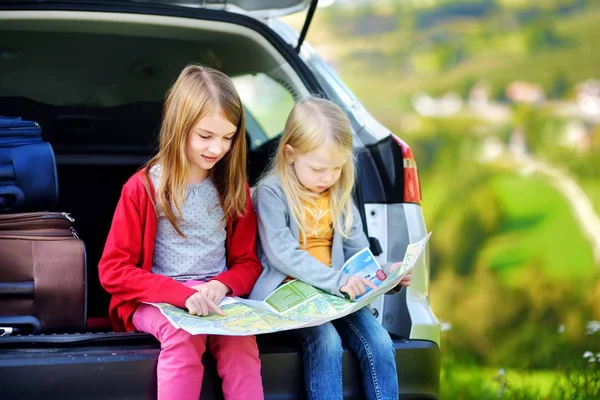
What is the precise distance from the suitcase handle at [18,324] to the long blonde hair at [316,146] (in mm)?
820

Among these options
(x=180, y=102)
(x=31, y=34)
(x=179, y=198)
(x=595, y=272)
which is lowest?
(x=595, y=272)

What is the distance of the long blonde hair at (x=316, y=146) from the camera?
9.26ft

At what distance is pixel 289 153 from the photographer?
2896mm

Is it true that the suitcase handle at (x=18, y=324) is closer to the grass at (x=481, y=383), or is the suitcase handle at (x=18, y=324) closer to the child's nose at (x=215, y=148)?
the child's nose at (x=215, y=148)

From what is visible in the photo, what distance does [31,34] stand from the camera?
3.45m

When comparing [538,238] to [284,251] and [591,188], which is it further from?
[284,251]

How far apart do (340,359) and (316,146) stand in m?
0.65

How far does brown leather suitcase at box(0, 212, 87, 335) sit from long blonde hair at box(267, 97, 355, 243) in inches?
26.0

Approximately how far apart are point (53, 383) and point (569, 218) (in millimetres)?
4918

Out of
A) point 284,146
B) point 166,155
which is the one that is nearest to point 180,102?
point 166,155

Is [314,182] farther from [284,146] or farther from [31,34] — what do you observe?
[31,34]

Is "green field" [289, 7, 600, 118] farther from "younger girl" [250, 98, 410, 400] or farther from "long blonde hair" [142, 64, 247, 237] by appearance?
"long blonde hair" [142, 64, 247, 237]

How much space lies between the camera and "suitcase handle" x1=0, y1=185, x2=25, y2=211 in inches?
101

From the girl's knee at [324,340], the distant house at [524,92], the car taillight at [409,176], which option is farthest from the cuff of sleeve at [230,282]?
the distant house at [524,92]
